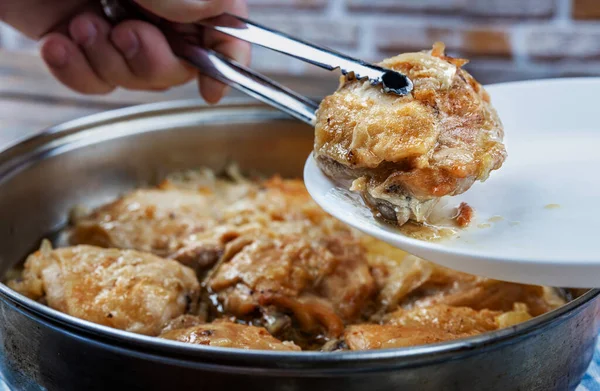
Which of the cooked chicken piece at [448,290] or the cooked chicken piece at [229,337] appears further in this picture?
the cooked chicken piece at [448,290]

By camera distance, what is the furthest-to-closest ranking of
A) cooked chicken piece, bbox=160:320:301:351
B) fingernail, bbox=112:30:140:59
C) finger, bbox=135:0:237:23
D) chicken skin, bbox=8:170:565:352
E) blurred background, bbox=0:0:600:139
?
blurred background, bbox=0:0:600:139, fingernail, bbox=112:30:140:59, finger, bbox=135:0:237:23, chicken skin, bbox=8:170:565:352, cooked chicken piece, bbox=160:320:301:351

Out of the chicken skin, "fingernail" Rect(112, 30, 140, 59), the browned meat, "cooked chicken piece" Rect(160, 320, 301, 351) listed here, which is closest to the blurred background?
"fingernail" Rect(112, 30, 140, 59)

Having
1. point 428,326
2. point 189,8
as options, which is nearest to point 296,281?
point 428,326

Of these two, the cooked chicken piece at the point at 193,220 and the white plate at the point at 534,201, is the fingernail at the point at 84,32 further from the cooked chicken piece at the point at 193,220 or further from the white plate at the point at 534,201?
the white plate at the point at 534,201

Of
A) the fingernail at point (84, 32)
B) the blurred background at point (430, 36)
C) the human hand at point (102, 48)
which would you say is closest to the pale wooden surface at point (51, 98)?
the blurred background at point (430, 36)

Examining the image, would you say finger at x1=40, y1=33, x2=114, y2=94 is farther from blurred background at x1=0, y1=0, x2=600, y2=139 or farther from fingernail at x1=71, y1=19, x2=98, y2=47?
blurred background at x1=0, y1=0, x2=600, y2=139

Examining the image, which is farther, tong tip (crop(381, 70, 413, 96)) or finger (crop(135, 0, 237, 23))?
finger (crop(135, 0, 237, 23))

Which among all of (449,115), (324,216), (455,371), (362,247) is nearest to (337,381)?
(455,371)

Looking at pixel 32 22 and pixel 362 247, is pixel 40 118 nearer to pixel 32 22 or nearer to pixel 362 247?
pixel 32 22
